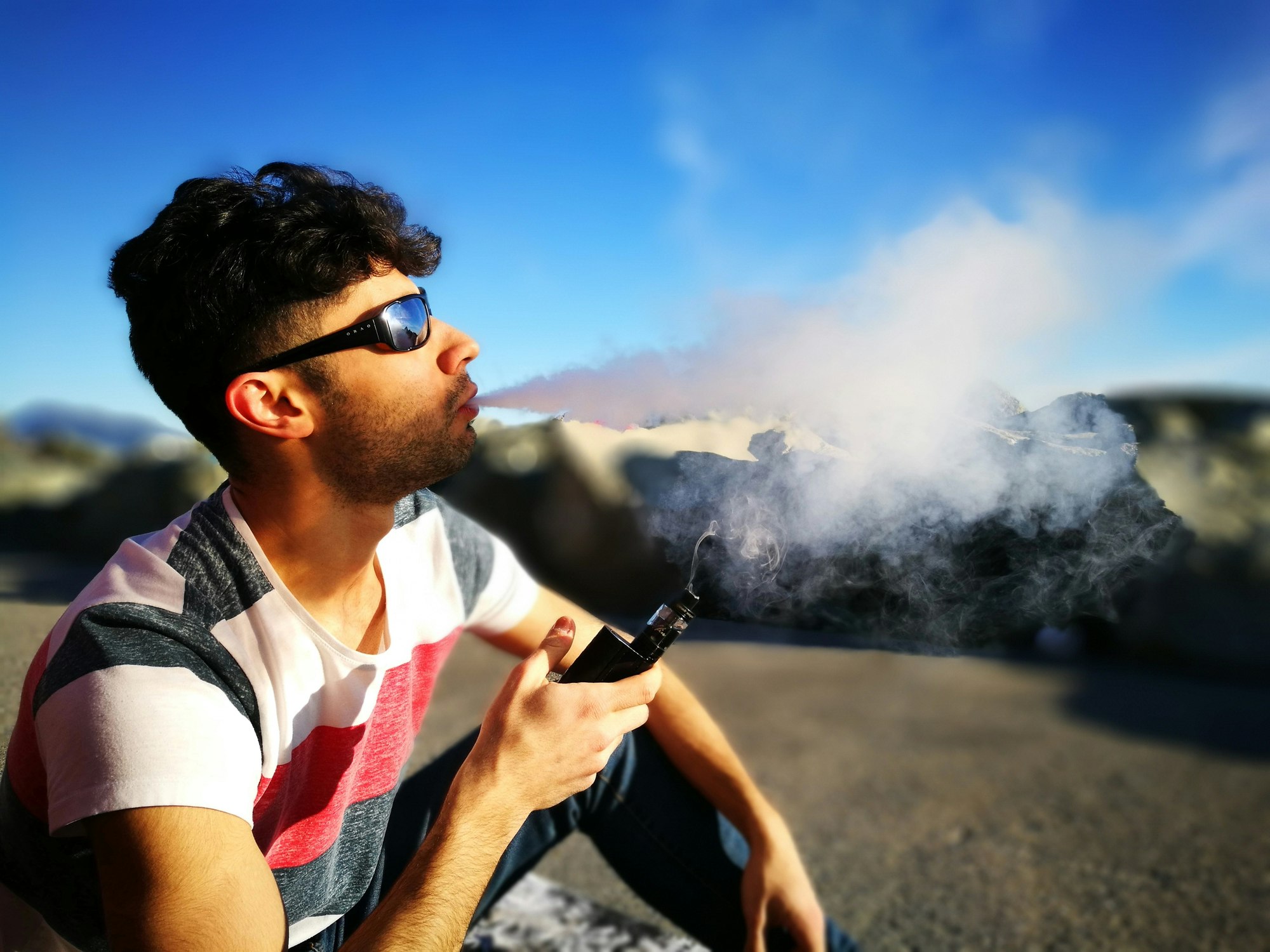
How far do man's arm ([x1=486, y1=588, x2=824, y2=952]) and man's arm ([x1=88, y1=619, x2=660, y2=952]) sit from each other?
424mm

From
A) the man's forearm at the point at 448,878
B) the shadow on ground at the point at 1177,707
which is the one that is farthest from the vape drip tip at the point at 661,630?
the shadow on ground at the point at 1177,707

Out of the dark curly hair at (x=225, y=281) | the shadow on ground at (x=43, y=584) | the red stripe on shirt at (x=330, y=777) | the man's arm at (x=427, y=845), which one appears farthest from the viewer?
the shadow on ground at (x=43, y=584)

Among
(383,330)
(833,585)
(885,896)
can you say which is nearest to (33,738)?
(383,330)

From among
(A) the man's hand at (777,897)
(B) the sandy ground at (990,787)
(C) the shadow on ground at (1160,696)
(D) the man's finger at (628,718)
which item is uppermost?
(D) the man's finger at (628,718)

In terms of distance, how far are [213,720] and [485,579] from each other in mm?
733

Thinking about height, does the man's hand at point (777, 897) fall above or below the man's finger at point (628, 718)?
below

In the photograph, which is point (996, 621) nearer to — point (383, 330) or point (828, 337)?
point (828, 337)

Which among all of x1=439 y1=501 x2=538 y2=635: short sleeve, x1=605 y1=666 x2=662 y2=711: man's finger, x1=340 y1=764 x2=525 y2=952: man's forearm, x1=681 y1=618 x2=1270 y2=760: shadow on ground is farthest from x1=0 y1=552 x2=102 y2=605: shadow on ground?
x1=681 y1=618 x2=1270 y2=760: shadow on ground

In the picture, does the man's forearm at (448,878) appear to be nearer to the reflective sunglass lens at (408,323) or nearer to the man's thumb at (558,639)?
the man's thumb at (558,639)

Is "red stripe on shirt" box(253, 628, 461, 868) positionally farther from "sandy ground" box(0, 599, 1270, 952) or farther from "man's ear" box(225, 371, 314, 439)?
"sandy ground" box(0, 599, 1270, 952)

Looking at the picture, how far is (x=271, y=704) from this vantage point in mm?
1261

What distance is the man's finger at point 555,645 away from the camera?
4.36ft

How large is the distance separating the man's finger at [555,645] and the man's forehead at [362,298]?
2.11ft

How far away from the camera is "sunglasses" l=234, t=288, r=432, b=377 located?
1.47 metres
